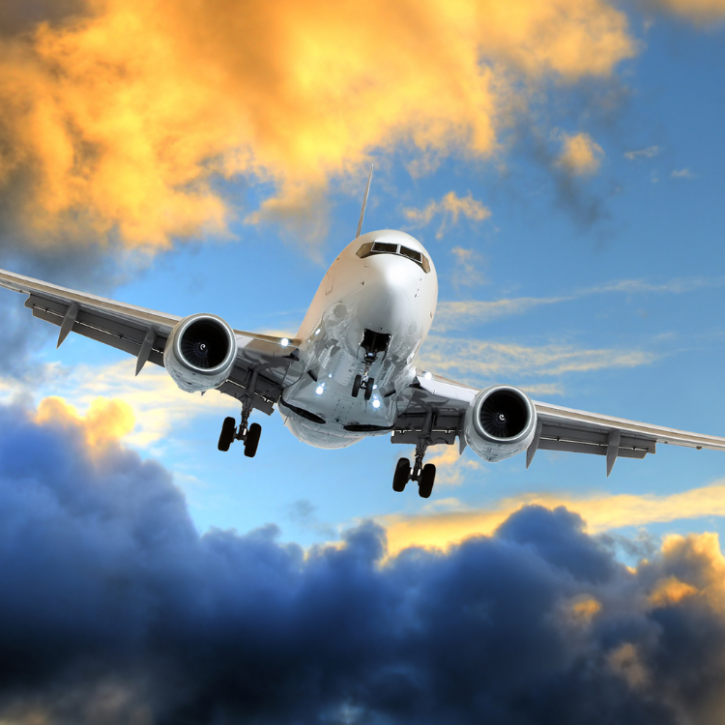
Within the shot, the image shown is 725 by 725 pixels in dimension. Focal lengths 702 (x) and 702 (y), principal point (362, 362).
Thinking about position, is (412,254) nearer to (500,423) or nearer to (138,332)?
(500,423)

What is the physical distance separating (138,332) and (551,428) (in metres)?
14.1

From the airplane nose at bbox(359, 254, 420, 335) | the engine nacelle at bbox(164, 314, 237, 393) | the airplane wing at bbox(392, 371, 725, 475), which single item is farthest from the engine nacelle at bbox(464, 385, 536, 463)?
the engine nacelle at bbox(164, 314, 237, 393)

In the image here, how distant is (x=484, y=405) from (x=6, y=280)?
14368 mm

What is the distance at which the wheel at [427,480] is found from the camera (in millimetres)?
23906

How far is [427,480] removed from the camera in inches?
941

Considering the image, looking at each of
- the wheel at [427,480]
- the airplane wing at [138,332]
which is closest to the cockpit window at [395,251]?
the airplane wing at [138,332]

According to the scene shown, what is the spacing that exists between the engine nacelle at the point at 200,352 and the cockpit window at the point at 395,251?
4.21 m

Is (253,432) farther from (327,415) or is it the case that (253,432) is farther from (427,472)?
(427,472)

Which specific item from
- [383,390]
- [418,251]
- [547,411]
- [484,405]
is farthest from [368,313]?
[547,411]

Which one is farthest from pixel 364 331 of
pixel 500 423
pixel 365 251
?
pixel 500 423

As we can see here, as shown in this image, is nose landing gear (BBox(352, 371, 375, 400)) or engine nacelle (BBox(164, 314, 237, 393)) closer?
engine nacelle (BBox(164, 314, 237, 393))

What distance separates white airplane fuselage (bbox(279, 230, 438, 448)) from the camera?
15984 millimetres

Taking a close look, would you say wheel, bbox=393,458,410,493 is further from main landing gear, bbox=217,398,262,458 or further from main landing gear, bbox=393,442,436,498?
main landing gear, bbox=217,398,262,458

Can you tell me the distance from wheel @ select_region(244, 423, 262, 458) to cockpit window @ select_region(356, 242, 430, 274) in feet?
29.7
